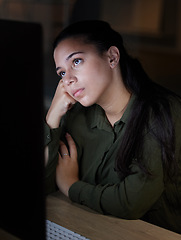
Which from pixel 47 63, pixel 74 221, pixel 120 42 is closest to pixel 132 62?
pixel 120 42

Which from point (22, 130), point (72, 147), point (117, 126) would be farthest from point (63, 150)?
point (22, 130)

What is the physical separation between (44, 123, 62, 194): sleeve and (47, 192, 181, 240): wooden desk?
0.04m

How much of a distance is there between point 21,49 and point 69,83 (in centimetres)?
29

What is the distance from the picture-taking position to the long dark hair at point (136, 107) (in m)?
0.64

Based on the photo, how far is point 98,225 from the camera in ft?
2.21

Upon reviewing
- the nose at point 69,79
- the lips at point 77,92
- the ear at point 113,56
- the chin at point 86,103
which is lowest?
the chin at point 86,103

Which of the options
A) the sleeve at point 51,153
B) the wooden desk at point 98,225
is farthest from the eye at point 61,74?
the wooden desk at point 98,225

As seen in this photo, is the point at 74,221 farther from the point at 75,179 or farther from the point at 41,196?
the point at 41,196

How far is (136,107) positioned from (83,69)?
121mm

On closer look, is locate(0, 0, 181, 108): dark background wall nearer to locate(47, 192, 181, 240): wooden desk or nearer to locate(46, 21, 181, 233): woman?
locate(46, 21, 181, 233): woman

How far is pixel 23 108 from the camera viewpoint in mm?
414

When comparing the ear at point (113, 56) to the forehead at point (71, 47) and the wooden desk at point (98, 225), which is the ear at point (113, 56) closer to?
the forehead at point (71, 47)

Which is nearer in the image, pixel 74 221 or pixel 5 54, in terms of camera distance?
pixel 5 54

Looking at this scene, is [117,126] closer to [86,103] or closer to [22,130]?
[86,103]
